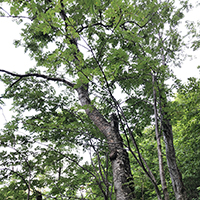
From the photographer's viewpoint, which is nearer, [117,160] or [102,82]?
[102,82]

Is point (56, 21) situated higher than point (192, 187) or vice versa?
point (56, 21)

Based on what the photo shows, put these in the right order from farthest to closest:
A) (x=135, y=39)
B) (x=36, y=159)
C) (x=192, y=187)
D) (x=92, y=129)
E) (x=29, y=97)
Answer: (x=192, y=187)
(x=29, y=97)
(x=36, y=159)
(x=92, y=129)
(x=135, y=39)

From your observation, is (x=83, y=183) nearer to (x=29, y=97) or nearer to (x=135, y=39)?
(x=29, y=97)

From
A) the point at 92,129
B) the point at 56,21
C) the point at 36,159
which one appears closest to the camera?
the point at 56,21

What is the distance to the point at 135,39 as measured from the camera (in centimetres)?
177

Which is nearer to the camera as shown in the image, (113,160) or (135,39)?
(135,39)

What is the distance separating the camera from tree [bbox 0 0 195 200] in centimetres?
162

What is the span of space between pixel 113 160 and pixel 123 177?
1.10ft

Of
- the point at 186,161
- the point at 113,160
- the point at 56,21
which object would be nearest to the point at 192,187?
the point at 186,161

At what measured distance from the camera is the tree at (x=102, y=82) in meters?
1.62

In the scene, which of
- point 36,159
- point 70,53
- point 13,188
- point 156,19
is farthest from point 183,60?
point 13,188

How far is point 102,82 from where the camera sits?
5.40ft

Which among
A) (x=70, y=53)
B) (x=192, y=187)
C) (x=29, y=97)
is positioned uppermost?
(x=29, y=97)

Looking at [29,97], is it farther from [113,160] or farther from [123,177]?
[123,177]
